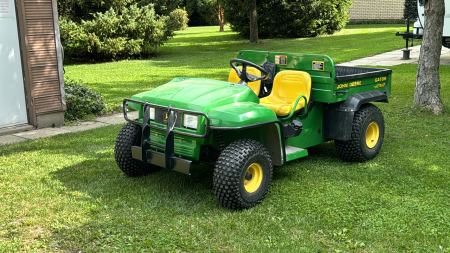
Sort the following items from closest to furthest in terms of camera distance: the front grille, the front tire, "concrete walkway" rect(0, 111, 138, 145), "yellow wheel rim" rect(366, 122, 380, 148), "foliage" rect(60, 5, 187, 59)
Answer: the front tire
the front grille
"yellow wheel rim" rect(366, 122, 380, 148)
"concrete walkway" rect(0, 111, 138, 145)
"foliage" rect(60, 5, 187, 59)

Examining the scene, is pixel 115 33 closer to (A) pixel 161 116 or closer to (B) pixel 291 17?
(B) pixel 291 17

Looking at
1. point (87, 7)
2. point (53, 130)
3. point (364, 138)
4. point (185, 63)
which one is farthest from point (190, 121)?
point (87, 7)

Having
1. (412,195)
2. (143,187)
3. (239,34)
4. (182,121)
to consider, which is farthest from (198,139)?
(239,34)

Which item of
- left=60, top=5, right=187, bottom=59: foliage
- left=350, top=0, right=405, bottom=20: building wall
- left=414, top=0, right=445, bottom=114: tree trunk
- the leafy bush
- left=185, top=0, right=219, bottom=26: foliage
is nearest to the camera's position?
left=414, top=0, right=445, bottom=114: tree trunk

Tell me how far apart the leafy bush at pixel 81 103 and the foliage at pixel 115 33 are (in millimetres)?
7848

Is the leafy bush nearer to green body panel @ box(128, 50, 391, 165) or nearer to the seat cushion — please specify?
green body panel @ box(128, 50, 391, 165)

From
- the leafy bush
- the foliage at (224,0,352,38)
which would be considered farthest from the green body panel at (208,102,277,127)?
the foliage at (224,0,352,38)

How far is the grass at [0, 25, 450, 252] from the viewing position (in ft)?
12.3

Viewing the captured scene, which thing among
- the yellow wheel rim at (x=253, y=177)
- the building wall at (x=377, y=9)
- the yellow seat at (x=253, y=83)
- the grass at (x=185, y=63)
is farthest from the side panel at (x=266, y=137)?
the building wall at (x=377, y=9)

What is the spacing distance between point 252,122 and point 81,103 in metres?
4.94

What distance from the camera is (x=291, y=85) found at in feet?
17.9

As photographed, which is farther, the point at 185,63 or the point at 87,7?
the point at 87,7

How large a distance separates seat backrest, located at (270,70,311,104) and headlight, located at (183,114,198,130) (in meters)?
1.48

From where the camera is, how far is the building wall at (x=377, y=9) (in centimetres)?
3588
